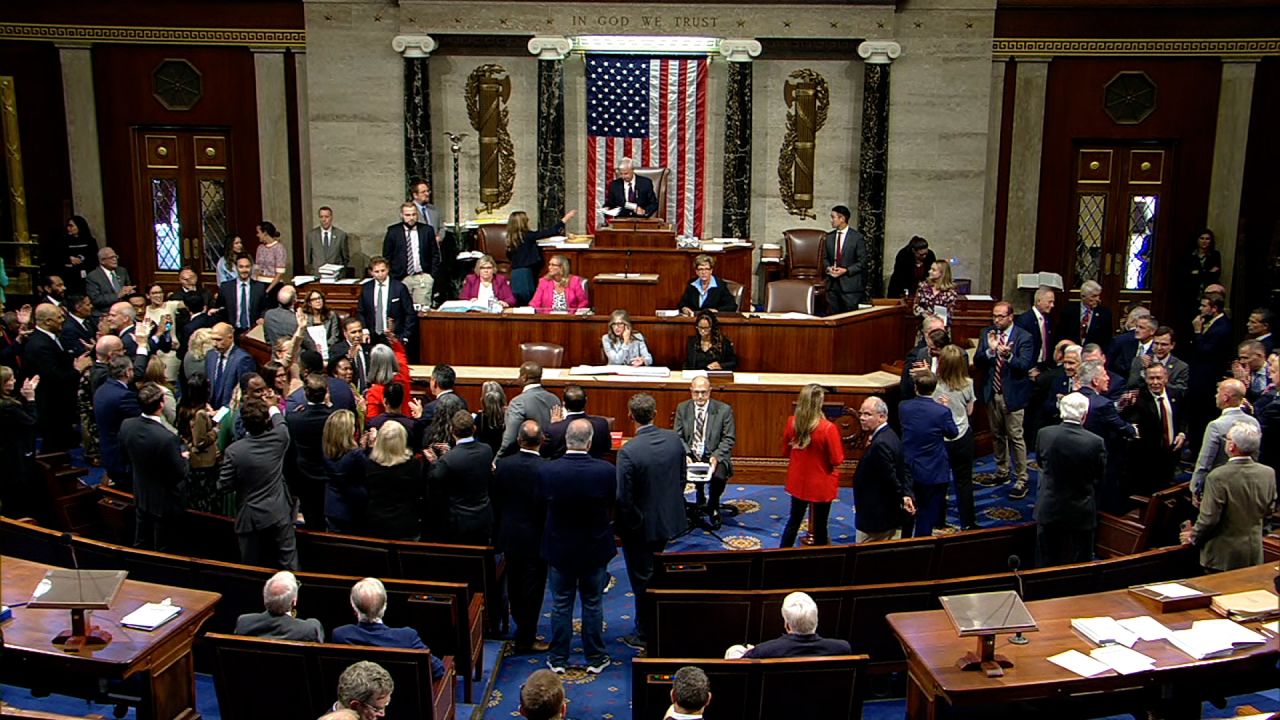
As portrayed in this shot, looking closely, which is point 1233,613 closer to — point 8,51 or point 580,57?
point 580,57

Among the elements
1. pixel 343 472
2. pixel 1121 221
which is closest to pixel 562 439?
pixel 343 472

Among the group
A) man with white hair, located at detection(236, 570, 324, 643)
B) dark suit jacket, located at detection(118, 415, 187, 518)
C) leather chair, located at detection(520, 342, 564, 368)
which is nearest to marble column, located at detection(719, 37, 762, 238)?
leather chair, located at detection(520, 342, 564, 368)

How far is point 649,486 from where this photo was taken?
729 cm

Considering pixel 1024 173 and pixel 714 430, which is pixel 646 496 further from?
pixel 1024 173

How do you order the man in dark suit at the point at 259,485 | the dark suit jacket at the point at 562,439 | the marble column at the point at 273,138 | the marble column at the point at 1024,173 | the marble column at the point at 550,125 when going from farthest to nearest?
the marble column at the point at 273,138, the marble column at the point at 1024,173, the marble column at the point at 550,125, the dark suit jacket at the point at 562,439, the man in dark suit at the point at 259,485

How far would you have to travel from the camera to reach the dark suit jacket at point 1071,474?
7.29 metres

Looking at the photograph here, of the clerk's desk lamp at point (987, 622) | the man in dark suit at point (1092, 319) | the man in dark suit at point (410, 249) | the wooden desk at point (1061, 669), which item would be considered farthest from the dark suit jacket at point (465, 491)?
the man in dark suit at point (1092, 319)

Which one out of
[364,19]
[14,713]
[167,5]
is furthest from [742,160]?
[14,713]

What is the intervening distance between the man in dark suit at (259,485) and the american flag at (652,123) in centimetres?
830

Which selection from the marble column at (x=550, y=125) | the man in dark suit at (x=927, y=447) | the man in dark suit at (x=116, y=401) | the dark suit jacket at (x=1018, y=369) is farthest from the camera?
the marble column at (x=550, y=125)

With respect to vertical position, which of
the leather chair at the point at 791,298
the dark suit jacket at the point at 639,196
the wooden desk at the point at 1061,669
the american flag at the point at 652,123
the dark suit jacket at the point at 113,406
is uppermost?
the american flag at the point at 652,123

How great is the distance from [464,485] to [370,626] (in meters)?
1.69

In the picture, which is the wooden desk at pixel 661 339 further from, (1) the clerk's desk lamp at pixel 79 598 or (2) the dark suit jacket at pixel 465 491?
(1) the clerk's desk lamp at pixel 79 598

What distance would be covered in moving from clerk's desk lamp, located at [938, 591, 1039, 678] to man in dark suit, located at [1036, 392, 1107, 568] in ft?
6.99
